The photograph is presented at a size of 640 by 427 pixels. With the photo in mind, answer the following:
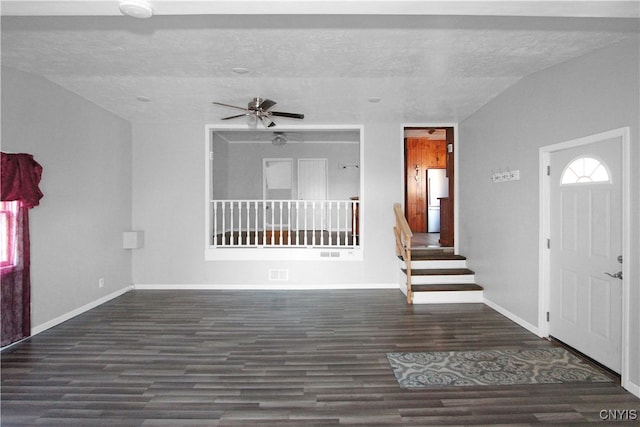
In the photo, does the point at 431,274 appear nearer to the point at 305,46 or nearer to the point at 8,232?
the point at 305,46

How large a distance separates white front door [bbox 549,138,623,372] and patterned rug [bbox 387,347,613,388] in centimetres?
29

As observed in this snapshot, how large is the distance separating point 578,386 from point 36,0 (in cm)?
491

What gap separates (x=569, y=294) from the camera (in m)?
3.56

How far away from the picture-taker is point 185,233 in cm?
615

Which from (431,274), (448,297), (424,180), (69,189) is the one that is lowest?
(448,297)

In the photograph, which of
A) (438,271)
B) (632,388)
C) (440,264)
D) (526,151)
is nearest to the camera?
(632,388)

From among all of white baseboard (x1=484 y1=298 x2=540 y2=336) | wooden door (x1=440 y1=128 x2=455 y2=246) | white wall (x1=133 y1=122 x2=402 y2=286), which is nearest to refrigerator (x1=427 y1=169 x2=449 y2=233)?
wooden door (x1=440 y1=128 x2=455 y2=246)

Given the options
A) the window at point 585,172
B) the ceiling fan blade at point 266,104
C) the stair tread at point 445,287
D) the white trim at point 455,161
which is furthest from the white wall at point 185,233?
the window at point 585,172

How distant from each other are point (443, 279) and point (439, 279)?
69mm

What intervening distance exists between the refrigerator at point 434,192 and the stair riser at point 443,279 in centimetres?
446

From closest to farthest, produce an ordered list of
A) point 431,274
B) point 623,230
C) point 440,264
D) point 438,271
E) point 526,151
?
1. point 623,230
2. point 526,151
3. point 431,274
4. point 438,271
5. point 440,264

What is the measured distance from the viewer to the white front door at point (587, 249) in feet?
9.87

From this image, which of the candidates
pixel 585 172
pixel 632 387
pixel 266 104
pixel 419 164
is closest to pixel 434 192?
pixel 419 164

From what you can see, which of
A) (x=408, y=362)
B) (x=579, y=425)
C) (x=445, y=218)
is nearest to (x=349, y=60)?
(x=408, y=362)
